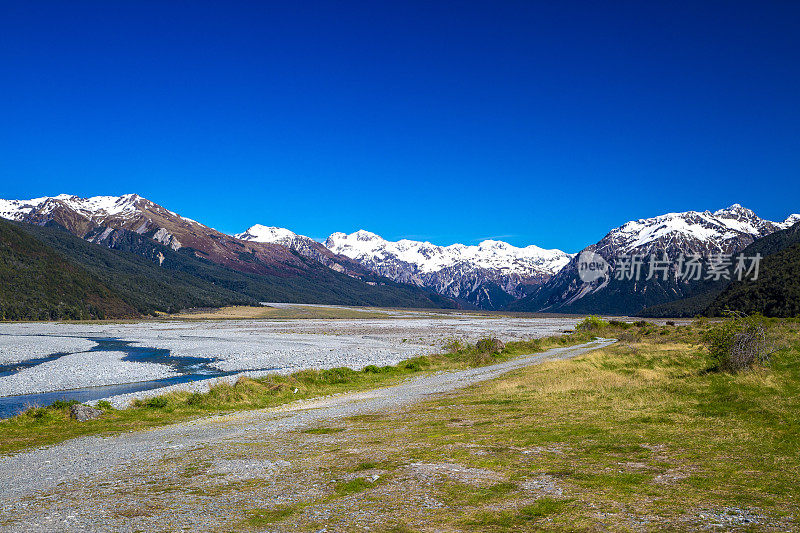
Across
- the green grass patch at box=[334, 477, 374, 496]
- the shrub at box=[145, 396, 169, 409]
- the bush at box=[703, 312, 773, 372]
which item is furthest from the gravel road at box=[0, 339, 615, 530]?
the bush at box=[703, 312, 773, 372]

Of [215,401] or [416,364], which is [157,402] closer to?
[215,401]

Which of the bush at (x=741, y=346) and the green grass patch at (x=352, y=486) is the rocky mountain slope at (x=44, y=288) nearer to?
the green grass patch at (x=352, y=486)

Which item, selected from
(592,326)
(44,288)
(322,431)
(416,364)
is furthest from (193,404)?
(44,288)

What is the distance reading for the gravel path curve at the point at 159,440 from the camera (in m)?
12.7

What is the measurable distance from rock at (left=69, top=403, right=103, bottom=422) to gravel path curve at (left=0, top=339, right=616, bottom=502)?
4.19m

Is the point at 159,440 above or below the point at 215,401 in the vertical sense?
above

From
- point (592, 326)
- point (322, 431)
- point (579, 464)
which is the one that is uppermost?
point (579, 464)

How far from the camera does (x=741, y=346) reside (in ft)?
86.3

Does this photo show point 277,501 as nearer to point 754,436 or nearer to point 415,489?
point 415,489

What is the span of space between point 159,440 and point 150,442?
429mm

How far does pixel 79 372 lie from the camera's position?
44.3m

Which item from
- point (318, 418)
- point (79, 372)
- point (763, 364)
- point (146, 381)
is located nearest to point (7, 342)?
point (79, 372)

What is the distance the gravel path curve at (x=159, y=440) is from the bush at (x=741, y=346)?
1521cm

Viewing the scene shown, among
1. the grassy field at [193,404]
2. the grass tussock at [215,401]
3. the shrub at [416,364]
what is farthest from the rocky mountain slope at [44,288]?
the grassy field at [193,404]
